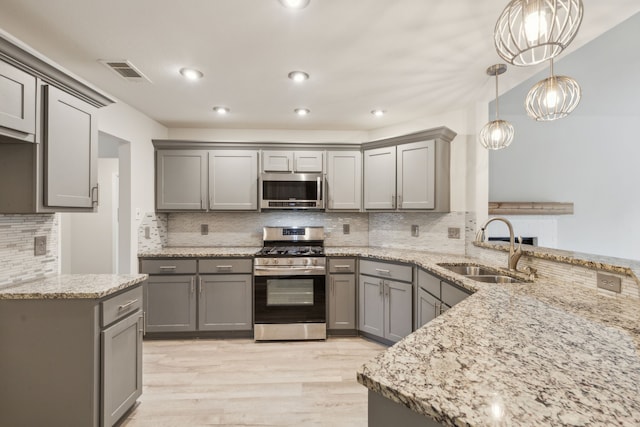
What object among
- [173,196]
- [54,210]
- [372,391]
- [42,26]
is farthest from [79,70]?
[372,391]

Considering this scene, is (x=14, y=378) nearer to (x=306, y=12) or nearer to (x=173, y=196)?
(x=173, y=196)

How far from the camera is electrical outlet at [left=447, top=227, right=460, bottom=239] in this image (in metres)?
3.03

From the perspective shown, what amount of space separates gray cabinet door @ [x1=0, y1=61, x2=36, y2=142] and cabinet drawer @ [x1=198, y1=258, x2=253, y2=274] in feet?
5.95

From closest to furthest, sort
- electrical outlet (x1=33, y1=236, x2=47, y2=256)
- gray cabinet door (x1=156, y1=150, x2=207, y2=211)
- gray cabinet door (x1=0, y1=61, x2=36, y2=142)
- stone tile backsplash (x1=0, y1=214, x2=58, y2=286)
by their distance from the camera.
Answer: gray cabinet door (x1=0, y1=61, x2=36, y2=142)
stone tile backsplash (x1=0, y1=214, x2=58, y2=286)
electrical outlet (x1=33, y1=236, x2=47, y2=256)
gray cabinet door (x1=156, y1=150, x2=207, y2=211)

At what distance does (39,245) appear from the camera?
189 cm

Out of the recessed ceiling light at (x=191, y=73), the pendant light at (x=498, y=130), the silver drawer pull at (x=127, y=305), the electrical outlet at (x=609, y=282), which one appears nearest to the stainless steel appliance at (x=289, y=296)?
the silver drawer pull at (x=127, y=305)

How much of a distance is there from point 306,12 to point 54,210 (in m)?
1.90

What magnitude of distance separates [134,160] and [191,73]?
1331mm

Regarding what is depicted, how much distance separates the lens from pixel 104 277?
6.19 feet

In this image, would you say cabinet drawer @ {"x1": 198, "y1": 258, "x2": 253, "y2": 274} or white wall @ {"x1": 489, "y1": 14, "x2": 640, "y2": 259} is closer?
cabinet drawer @ {"x1": 198, "y1": 258, "x2": 253, "y2": 274}

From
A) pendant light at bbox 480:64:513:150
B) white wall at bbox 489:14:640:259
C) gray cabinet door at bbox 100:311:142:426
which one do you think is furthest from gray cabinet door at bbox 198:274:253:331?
white wall at bbox 489:14:640:259

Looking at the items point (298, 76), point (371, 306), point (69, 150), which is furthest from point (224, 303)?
point (298, 76)

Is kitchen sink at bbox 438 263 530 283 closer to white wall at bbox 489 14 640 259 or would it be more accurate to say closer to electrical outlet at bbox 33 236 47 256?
white wall at bbox 489 14 640 259

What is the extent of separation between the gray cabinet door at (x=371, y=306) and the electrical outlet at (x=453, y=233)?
95 cm
